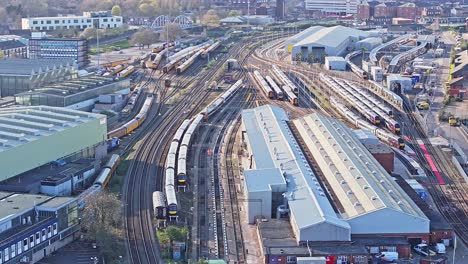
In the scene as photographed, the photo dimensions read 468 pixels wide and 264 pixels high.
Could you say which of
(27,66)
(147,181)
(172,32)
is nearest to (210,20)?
(172,32)

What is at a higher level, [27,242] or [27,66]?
[27,66]

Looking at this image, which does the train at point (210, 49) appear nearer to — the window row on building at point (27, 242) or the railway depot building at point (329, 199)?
the railway depot building at point (329, 199)

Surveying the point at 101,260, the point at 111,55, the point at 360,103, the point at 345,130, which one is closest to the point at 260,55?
the point at 111,55

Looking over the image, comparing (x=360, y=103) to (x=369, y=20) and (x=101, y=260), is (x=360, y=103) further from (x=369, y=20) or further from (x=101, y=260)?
(x=369, y=20)

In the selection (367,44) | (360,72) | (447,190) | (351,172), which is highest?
(367,44)

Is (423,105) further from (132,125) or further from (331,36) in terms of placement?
(331,36)
